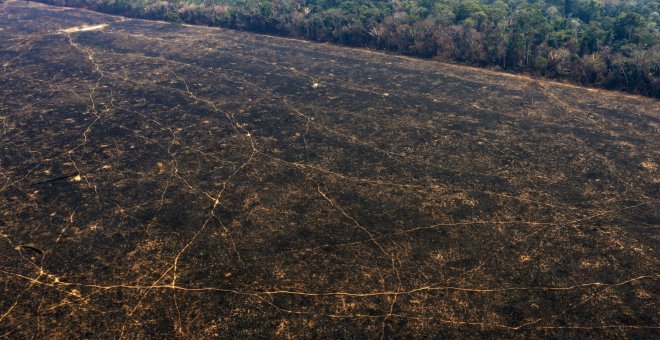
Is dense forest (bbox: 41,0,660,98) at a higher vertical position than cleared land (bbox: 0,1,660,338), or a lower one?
higher

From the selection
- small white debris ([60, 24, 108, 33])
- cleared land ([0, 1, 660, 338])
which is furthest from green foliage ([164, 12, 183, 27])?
cleared land ([0, 1, 660, 338])

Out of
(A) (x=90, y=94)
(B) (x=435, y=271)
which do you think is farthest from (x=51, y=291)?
(A) (x=90, y=94)

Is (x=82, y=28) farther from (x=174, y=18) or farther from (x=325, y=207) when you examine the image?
(x=325, y=207)

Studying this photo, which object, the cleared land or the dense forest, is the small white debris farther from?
the cleared land

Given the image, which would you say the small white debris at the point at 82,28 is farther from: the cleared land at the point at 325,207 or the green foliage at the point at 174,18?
the cleared land at the point at 325,207

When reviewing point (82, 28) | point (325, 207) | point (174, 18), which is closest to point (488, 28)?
point (325, 207)

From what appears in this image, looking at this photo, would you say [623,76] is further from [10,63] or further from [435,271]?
[10,63]
